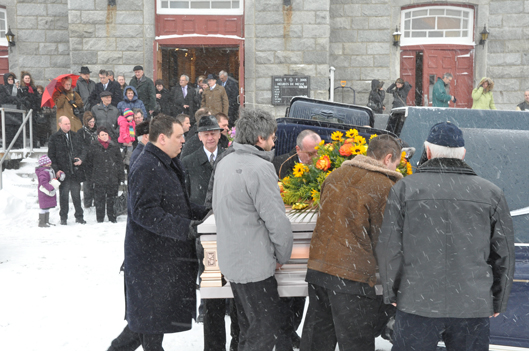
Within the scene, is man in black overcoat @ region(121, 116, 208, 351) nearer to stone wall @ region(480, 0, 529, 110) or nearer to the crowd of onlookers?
the crowd of onlookers

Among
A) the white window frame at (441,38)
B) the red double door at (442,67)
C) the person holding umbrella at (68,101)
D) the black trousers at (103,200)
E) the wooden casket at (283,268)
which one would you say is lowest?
the black trousers at (103,200)

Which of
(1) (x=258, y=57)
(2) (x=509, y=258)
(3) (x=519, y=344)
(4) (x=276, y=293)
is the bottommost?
(3) (x=519, y=344)

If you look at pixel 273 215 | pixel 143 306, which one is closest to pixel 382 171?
pixel 273 215

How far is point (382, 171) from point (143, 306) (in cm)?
175

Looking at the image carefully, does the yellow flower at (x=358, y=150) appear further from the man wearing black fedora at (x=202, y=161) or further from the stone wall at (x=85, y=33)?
the stone wall at (x=85, y=33)

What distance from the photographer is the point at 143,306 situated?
3.27 meters

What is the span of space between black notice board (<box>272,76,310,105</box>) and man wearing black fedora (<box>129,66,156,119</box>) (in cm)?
298

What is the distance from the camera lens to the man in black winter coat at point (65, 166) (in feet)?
29.8

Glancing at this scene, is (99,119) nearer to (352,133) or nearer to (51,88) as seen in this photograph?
(51,88)

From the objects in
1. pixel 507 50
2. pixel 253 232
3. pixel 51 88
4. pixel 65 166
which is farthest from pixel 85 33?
pixel 253 232

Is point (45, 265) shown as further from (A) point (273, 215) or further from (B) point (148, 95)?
(B) point (148, 95)

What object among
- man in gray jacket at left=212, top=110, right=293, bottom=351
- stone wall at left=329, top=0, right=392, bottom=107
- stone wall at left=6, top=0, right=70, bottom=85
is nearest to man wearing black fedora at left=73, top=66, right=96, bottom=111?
stone wall at left=6, top=0, right=70, bottom=85

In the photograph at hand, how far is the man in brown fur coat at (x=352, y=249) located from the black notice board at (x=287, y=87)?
31.0 feet

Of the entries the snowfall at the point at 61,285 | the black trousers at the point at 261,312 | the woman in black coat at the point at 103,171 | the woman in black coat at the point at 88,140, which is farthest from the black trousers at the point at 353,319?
the woman in black coat at the point at 88,140
